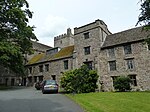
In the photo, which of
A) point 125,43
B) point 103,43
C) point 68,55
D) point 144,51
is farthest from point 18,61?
point 144,51

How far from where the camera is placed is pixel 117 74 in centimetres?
2956

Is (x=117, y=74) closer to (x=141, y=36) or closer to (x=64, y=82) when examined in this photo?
(x=141, y=36)

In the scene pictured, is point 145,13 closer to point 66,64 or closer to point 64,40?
point 66,64

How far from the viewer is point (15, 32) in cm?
3319

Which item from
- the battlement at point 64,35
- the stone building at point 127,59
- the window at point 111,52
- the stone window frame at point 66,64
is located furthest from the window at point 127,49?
the battlement at point 64,35

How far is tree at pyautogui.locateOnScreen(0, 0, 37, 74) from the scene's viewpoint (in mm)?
29984

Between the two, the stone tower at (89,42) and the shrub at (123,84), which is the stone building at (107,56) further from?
the shrub at (123,84)

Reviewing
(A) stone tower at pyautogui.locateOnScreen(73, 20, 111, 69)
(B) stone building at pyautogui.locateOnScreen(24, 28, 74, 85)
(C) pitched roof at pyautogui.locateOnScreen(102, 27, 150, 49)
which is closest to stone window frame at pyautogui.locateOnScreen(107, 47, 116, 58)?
(C) pitched roof at pyautogui.locateOnScreen(102, 27, 150, 49)

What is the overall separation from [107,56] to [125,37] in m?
4.41

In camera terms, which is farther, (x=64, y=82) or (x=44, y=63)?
(x=44, y=63)

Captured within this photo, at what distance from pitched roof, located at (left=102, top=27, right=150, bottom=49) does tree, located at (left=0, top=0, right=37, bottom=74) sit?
14077mm

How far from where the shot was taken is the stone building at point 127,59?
27297 mm

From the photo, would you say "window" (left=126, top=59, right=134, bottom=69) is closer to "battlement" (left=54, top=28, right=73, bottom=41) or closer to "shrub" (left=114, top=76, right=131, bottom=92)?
"shrub" (left=114, top=76, right=131, bottom=92)

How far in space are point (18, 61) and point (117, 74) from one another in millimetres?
17189
